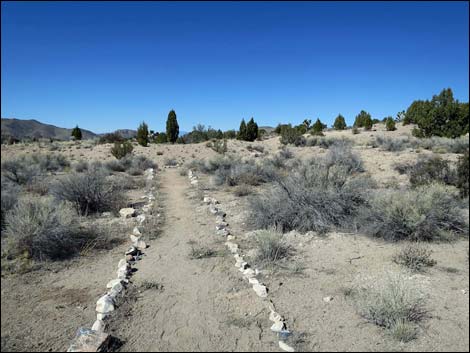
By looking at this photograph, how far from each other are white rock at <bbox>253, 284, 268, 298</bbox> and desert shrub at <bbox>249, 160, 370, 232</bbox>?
2.21 meters

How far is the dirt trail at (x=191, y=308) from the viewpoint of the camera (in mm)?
3383

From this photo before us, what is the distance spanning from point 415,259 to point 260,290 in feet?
8.30

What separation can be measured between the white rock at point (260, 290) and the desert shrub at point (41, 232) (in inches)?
135

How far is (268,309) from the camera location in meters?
4.04

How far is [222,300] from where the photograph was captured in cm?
431

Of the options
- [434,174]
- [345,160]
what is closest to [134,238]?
[434,174]

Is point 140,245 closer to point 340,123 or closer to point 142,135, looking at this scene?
point 142,135

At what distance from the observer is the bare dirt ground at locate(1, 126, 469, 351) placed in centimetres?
333

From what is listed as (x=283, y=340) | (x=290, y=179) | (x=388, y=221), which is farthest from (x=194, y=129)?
(x=283, y=340)

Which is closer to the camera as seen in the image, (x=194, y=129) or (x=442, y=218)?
(x=442, y=218)

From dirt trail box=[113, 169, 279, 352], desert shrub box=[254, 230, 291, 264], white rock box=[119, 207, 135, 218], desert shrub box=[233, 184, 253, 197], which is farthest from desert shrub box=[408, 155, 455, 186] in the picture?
white rock box=[119, 207, 135, 218]

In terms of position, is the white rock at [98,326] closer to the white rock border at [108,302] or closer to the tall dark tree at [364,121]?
the white rock border at [108,302]

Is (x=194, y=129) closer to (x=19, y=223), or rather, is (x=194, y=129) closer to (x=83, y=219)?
(x=83, y=219)

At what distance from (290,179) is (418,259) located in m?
3.92
